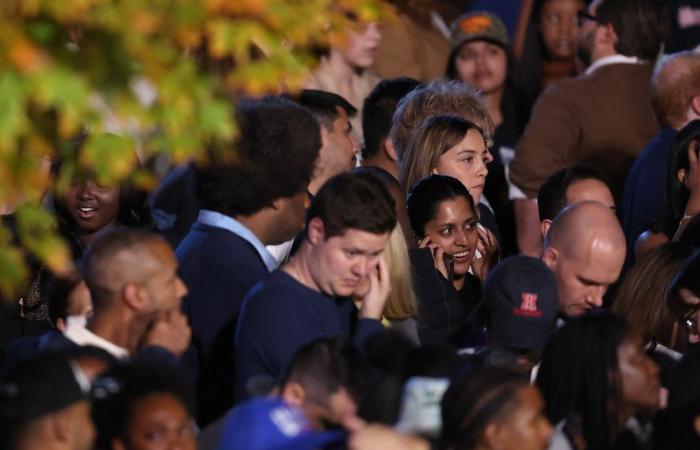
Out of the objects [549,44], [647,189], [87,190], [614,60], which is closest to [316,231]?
[87,190]

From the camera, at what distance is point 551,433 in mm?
6387

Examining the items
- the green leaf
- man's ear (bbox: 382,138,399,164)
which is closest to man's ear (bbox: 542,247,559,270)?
man's ear (bbox: 382,138,399,164)

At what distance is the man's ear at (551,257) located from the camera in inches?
323

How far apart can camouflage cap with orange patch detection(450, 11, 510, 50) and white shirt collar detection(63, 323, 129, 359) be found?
20.1 ft

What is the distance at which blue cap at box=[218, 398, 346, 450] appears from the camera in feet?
19.8

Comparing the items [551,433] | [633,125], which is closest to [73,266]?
[551,433]

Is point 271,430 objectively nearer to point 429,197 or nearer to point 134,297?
point 134,297

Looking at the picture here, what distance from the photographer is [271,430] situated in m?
6.05

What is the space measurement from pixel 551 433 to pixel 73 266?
2465 mm

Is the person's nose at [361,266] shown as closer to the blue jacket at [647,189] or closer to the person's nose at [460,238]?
the person's nose at [460,238]

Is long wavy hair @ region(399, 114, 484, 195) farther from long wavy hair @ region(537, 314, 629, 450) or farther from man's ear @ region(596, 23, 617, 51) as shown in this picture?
long wavy hair @ region(537, 314, 629, 450)

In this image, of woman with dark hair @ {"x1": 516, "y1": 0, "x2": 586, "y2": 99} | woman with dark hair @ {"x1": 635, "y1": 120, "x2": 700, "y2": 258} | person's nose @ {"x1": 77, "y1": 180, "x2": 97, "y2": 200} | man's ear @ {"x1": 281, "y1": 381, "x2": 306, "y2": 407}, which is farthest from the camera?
woman with dark hair @ {"x1": 516, "y1": 0, "x2": 586, "y2": 99}

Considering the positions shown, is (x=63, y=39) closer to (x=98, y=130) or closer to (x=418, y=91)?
(x=98, y=130)

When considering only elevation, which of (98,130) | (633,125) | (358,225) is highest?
(98,130)
